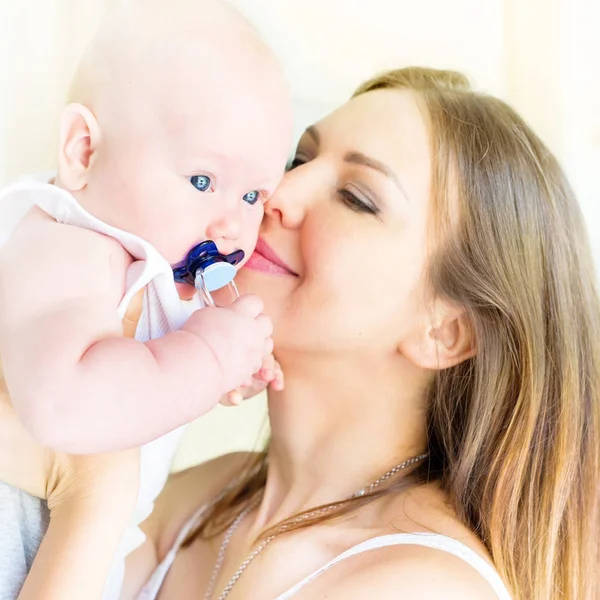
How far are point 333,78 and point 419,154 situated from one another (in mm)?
660

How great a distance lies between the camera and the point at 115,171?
2.47ft

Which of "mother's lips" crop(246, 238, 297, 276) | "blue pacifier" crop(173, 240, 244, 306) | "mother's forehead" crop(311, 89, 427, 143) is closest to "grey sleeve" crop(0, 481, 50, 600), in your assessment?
"blue pacifier" crop(173, 240, 244, 306)

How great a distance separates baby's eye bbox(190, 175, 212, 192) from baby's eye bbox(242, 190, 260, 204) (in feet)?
Answer: 0.22

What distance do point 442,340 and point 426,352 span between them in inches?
1.4

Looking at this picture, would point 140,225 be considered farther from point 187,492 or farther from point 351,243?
point 187,492

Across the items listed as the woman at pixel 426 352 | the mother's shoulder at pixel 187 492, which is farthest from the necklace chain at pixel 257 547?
the mother's shoulder at pixel 187 492

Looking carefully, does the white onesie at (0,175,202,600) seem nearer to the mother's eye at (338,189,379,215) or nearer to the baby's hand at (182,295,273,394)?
the baby's hand at (182,295,273,394)

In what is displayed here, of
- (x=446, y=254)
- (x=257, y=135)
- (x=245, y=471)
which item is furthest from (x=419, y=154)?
(x=245, y=471)

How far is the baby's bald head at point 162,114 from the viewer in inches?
29.7

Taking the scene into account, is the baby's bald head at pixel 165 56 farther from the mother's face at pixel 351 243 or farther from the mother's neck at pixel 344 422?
the mother's neck at pixel 344 422

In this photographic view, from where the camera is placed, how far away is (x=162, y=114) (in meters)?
0.75

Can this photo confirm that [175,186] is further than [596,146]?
No

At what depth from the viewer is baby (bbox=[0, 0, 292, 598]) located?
0.64m

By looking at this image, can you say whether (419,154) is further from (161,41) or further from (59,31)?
(59,31)
